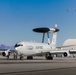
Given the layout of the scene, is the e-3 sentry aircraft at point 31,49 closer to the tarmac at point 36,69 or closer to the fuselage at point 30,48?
the fuselage at point 30,48

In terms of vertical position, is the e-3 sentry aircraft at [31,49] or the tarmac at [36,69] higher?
the e-3 sentry aircraft at [31,49]

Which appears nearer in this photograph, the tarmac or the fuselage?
the tarmac

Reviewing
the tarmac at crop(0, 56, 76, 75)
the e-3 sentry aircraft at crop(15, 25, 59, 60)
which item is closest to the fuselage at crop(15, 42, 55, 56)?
the e-3 sentry aircraft at crop(15, 25, 59, 60)

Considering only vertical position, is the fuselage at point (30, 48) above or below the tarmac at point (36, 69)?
above

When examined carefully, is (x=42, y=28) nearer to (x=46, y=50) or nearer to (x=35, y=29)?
(x=35, y=29)

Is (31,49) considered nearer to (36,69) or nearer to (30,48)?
(30,48)

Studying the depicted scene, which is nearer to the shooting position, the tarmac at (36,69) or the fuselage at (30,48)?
the tarmac at (36,69)

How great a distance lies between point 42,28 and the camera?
6629 inches

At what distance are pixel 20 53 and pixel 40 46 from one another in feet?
27.7

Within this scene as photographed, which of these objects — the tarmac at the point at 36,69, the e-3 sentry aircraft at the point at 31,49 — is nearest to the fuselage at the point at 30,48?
the e-3 sentry aircraft at the point at 31,49

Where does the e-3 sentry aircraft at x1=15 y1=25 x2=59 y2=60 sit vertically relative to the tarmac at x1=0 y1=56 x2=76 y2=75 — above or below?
above

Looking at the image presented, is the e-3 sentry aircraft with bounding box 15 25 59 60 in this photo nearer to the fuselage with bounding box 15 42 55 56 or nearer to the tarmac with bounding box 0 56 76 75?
the fuselage with bounding box 15 42 55 56

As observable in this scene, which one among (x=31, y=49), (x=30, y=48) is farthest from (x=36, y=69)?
(x=31, y=49)

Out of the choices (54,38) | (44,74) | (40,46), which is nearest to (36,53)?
(40,46)
